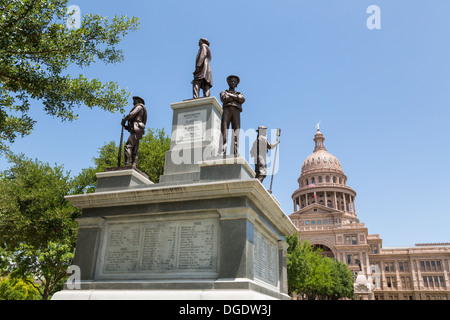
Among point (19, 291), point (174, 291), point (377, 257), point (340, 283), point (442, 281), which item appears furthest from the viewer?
point (377, 257)

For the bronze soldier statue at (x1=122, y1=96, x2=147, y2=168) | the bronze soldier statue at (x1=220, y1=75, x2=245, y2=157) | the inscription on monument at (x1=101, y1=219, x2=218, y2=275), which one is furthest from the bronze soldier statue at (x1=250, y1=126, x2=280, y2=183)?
the bronze soldier statue at (x1=122, y1=96, x2=147, y2=168)

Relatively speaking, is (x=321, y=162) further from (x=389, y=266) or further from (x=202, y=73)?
(x=202, y=73)

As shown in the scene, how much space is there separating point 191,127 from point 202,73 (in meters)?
2.03

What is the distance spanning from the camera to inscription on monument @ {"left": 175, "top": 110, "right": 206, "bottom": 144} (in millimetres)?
10438

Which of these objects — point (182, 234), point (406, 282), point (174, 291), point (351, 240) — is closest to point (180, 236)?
point (182, 234)

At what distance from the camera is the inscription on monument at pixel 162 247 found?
318 inches

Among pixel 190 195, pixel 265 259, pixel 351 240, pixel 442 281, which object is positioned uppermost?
pixel 351 240

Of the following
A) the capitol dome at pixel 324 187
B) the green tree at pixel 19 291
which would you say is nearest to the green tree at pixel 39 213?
the green tree at pixel 19 291

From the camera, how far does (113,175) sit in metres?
9.81

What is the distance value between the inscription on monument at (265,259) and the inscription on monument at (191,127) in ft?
11.4

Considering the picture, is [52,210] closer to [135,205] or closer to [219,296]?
[135,205]

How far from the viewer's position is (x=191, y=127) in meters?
10.6

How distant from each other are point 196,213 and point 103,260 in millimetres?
2800

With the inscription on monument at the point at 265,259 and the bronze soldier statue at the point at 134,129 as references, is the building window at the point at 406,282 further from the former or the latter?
the bronze soldier statue at the point at 134,129
